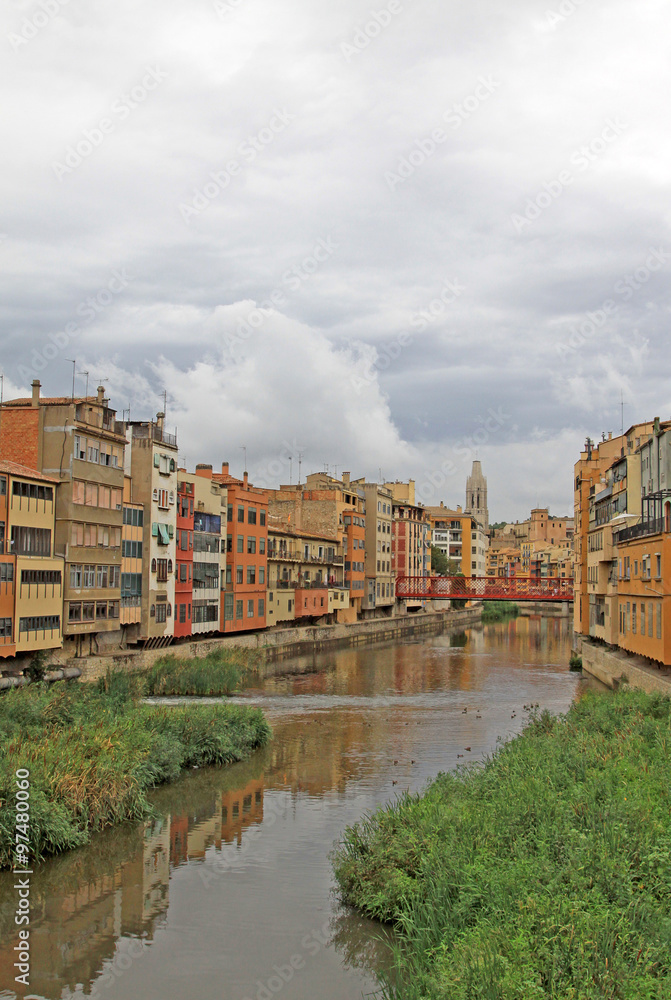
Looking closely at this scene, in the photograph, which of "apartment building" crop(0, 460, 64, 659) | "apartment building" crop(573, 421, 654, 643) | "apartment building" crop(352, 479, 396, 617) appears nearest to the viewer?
"apartment building" crop(0, 460, 64, 659)

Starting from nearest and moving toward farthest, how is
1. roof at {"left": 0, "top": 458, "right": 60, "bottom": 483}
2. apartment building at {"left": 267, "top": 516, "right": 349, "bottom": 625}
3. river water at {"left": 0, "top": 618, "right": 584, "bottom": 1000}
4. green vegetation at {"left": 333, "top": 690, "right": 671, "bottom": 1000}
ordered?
green vegetation at {"left": 333, "top": 690, "right": 671, "bottom": 1000}, river water at {"left": 0, "top": 618, "right": 584, "bottom": 1000}, roof at {"left": 0, "top": 458, "right": 60, "bottom": 483}, apartment building at {"left": 267, "top": 516, "right": 349, "bottom": 625}

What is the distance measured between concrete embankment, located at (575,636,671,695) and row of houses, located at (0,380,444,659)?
62.2 ft

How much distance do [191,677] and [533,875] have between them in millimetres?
25500

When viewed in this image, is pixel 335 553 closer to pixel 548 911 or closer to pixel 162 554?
pixel 162 554

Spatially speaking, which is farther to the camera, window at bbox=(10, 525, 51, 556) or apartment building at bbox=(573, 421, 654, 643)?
apartment building at bbox=(573, 421, 654, 643)

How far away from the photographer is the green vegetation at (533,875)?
8.83 meters

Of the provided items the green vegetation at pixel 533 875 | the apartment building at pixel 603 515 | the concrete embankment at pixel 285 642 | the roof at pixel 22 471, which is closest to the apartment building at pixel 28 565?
the roof at pixel 22 471

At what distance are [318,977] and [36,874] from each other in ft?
18.7

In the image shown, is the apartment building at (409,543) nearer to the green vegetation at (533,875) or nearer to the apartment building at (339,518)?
the apartment building at (339,518)

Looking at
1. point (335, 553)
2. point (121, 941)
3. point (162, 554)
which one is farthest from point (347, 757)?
point (335, 553)

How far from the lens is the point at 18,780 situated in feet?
51.7

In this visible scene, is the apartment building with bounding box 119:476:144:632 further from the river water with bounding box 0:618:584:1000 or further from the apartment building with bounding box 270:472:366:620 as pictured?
the apartment building with bounding box 270:472:366:620

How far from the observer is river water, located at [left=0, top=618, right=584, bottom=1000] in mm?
11828

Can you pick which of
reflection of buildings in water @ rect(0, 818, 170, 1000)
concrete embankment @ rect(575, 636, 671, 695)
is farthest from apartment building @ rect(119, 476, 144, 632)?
reflection of buildings in water @ rect(0, 818, 170, 1000)
